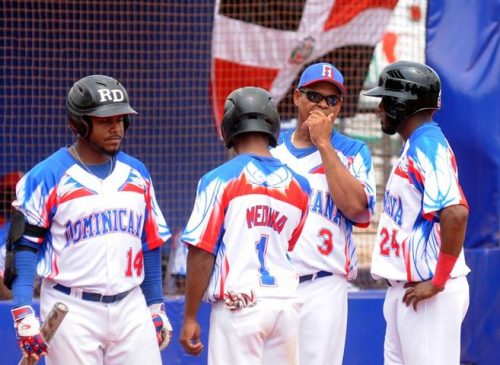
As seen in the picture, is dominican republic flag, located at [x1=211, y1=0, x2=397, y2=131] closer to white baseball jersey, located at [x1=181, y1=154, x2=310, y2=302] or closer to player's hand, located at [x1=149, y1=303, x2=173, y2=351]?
player's hand, located at [x1=149, y1=303, x2=173, y2=351]

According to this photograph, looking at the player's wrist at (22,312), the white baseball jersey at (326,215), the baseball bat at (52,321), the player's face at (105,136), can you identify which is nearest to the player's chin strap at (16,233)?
the player's wrist at (22,312)

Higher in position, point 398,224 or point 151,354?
point 398,224

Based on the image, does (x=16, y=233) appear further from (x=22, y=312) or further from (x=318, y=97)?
(x=318, y=97)

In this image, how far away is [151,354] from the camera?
4.09 m

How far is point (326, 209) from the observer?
470 centimetres

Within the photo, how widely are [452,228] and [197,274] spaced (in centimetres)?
111

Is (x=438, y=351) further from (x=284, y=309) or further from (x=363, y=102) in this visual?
(x=363, y=102)

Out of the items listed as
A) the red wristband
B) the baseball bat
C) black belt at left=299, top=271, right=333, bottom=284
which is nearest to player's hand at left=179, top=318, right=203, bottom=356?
the baseball bat

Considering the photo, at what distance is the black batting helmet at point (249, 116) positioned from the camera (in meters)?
4.07

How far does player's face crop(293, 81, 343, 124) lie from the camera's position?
4.84m

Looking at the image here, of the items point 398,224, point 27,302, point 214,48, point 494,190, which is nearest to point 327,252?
point 398,224

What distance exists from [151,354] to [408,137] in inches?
61.1

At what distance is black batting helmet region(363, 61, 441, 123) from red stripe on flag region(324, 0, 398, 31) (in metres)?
3.23

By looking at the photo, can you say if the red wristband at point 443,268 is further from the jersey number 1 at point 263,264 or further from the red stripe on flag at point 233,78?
the red stripe on flag at point 233,78
